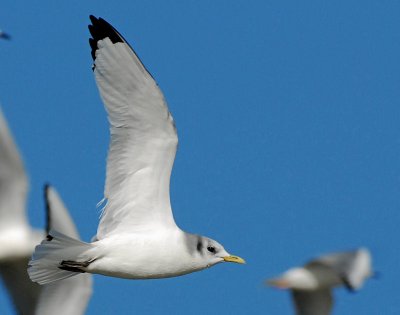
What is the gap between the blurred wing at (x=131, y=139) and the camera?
28.7 ft

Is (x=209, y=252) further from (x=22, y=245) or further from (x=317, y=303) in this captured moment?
(x=317, y=303)

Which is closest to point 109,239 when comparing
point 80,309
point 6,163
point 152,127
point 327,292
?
point 152,127

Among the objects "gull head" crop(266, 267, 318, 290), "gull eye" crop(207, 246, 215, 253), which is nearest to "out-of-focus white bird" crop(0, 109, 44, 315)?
A: "gull head" crop(266, 267, 318, 290)

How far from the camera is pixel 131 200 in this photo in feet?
29.5

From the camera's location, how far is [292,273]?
1245 centimetres

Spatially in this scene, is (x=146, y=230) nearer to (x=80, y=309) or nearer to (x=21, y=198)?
(x=80, y=309)

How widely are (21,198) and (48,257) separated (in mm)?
3772

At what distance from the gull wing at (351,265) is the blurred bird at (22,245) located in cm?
214

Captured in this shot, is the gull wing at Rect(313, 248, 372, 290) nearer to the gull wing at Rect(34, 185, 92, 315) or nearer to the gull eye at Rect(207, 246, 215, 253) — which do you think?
the gull wing at Rect(34, 185, 92, 315)

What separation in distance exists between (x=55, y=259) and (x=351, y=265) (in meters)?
3.73

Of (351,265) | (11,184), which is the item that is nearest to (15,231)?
(11,184)

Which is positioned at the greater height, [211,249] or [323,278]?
[323,278]

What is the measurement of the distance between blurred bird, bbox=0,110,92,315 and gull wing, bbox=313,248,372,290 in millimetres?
2136

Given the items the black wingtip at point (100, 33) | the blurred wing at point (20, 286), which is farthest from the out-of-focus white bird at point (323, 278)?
the black wingtip at point (100, 33)
